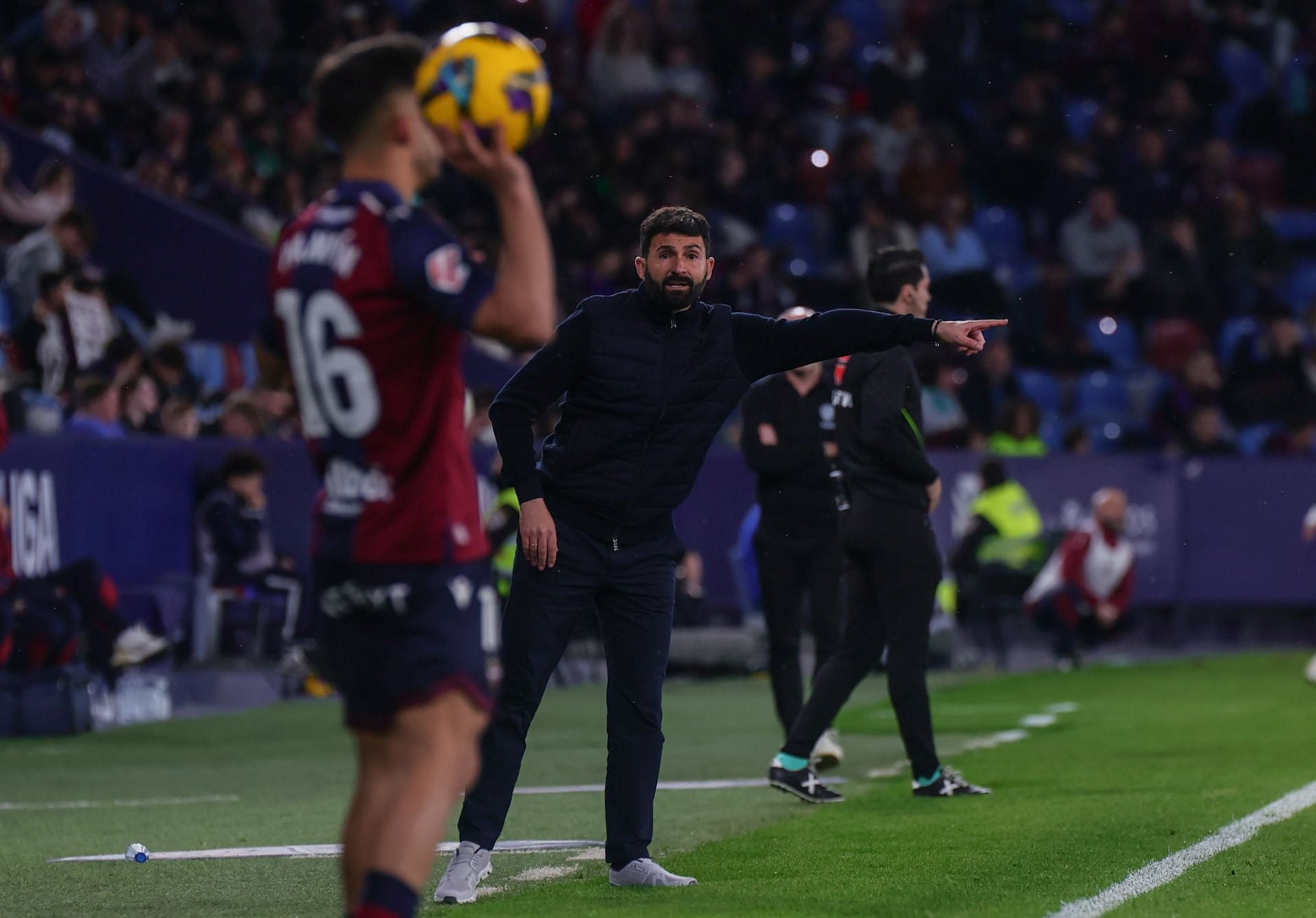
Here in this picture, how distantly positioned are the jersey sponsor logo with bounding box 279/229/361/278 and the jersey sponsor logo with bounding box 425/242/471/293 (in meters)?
0.20

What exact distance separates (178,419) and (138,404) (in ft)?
1.06

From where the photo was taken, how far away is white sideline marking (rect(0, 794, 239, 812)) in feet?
33.1

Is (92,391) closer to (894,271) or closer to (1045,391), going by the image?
(894,271)

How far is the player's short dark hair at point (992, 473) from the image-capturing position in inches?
773

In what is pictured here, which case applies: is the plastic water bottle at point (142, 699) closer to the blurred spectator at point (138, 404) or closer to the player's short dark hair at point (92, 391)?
the player's short dark hair at point (92, 391)

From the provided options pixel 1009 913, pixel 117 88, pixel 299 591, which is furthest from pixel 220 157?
pixel 1009 913

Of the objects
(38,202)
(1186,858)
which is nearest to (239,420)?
(38,202)

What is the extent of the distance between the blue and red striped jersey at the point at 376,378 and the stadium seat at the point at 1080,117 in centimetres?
2374

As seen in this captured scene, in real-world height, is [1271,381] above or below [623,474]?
above

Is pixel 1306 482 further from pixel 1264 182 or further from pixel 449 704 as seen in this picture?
pixel 449 704

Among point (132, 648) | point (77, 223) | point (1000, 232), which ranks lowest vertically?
point (132, 648)

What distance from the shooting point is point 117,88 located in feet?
71.0

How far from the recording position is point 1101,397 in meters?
23.8

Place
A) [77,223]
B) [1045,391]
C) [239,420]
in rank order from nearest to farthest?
[239,420] < [77,223] < [1045,391]
